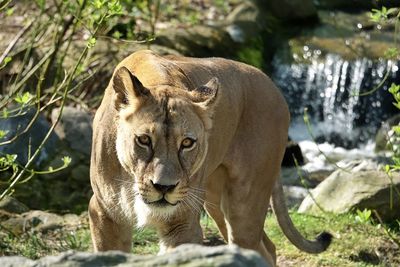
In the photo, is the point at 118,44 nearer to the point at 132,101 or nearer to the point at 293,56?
the point at 293,56

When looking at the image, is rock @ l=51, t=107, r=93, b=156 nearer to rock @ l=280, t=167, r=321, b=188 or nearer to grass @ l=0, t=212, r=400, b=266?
grass @ l=0, t=212, r=400, b=266

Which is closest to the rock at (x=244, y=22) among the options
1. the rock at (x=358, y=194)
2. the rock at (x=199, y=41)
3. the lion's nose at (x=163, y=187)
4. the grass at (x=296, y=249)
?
the rock at (x=199, y=41)

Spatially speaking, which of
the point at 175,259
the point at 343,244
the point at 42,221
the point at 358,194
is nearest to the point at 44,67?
the point at 42,221

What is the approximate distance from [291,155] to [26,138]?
4050mm

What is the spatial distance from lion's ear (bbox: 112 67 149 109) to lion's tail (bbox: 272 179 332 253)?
6.77 ft

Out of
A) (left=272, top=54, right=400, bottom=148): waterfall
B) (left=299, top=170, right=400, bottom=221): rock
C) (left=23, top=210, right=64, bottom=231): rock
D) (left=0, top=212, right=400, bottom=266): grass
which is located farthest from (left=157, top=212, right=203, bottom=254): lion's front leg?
(left=272, top=54, right=400, bottom=148): waterfall

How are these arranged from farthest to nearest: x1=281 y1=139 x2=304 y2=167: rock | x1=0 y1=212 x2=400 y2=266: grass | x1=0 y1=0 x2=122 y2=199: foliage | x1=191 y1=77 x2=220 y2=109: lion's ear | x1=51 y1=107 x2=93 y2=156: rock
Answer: x1=281 y1=139 x2=304 y2=167: rock
x1=51 y1=107 x2=93 y2=156: rock
x1=0 y1=212 x2=400 y2=266: grass
x1=0 y1=0 x2=122 y2=199: foliage
x1=191 y1=77 x2=220 y2=109: lion's ear

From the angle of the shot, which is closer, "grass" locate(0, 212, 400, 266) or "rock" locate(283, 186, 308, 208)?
"grass" locate(0, 212, 400, 266)

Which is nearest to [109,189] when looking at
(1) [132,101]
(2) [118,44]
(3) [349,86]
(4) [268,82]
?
(1) [132,101]

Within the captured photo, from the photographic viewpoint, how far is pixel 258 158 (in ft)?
21.0

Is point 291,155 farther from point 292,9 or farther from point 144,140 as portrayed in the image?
point 144,140

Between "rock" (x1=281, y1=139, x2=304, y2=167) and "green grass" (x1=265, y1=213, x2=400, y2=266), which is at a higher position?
"green grass" (x1=265, y1=213, x2=400, y2=266)

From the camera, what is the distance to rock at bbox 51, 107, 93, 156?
1023 cm

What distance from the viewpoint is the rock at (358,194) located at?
838cm
